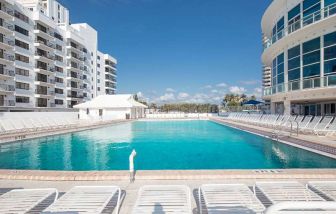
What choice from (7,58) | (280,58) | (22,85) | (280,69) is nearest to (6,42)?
(7,58)

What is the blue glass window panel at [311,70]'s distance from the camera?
1761 centimetres

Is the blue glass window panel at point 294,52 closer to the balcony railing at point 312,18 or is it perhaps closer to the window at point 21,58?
the balcony railing at point 312,18

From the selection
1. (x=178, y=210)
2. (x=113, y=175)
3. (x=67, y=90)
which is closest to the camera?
(x=178, y=210)

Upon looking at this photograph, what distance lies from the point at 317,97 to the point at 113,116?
25.6 metres

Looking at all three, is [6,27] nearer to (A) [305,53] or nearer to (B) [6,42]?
(B) [6,42]

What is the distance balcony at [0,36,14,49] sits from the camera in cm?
3253

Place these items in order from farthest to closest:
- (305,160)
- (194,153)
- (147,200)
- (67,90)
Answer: (67,90)
(194,153)
(305,160)
(147,200)

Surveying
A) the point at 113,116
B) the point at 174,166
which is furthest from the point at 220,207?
the point at 113,116

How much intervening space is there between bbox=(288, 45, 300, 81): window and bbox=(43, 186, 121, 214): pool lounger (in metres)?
19.3

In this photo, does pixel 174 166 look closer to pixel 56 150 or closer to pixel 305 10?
pixel 56 150

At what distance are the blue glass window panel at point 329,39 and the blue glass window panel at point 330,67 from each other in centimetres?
116

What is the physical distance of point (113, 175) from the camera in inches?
235

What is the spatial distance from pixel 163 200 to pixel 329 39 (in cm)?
1763

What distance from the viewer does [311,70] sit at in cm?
1817
